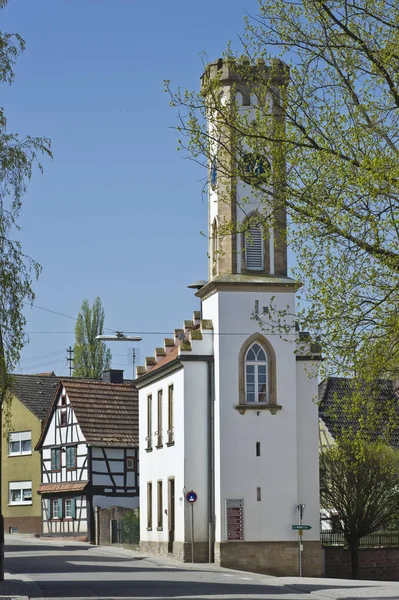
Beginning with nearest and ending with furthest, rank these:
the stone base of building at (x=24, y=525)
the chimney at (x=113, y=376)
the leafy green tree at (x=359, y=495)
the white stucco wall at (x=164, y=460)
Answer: the white stucco wall at (x=164, y=460), the leafy green tree at (x=359, y=495), the stone base of building at (x=24, y=525), the chimney at (x=113, y=376)

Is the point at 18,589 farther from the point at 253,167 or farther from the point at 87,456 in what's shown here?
the point at 87,456

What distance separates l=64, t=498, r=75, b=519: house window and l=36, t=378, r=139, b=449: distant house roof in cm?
374

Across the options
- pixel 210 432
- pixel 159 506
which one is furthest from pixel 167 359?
pixel 159 506

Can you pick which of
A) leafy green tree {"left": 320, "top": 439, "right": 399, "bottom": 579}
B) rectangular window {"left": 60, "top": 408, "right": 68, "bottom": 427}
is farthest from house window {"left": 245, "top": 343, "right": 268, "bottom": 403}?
rectangular window {"left": 60, "top": 408, "right": 68, "bottom": 427}

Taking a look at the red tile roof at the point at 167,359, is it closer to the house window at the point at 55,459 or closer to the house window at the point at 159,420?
the house window at the point at 159,420

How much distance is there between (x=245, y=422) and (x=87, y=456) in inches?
829

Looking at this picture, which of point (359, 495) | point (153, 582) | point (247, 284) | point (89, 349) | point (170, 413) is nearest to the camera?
point (153, 582)

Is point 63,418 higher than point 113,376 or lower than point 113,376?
lower

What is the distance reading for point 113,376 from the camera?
71.0 meters

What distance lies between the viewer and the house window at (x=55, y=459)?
2438 inches

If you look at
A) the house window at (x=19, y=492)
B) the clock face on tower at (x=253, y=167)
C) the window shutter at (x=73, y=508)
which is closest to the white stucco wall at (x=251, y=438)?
the clock face on tower at (x=253, y=167)

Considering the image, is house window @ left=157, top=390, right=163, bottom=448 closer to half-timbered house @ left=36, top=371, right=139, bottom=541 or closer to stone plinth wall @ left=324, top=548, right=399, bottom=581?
stone plinth wall @ left=324, top=548, right=399, bottom=581

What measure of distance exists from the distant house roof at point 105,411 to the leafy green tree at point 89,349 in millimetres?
28423

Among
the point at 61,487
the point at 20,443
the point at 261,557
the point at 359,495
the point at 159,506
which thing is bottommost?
the point at 261,557
